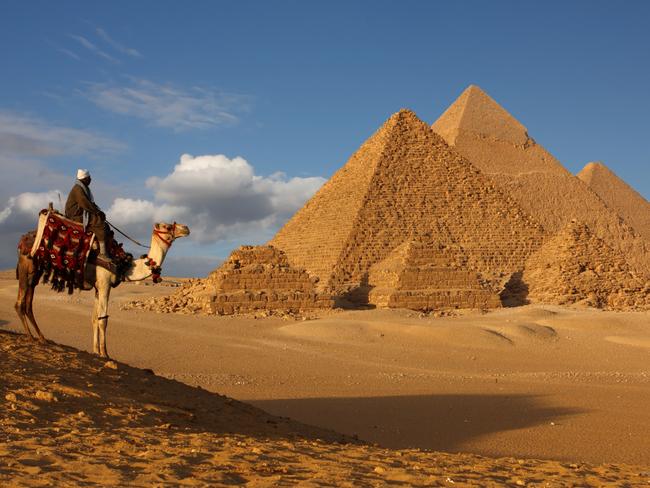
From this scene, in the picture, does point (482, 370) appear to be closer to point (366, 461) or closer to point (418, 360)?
point (418, 360)

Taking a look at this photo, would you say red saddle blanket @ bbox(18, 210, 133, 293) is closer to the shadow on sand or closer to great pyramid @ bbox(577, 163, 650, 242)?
the shadow on sand

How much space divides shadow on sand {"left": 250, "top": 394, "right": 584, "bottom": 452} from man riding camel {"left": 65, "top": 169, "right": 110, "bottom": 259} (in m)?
2.77

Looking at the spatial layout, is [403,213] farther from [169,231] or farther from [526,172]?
[169,231]

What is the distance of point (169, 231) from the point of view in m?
8.55

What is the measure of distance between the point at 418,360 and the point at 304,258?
105ft

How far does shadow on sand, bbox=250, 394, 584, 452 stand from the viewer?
8.26 metres

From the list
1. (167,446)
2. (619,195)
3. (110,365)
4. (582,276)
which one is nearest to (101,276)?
(110,365)

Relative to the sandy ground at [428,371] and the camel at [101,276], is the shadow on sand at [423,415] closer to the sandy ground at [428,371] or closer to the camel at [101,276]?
the sandy ground at [428,371]

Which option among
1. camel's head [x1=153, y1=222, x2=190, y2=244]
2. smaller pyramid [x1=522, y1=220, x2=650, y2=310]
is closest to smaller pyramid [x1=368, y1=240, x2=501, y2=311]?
smaller pyramid [x1=522, y1=220, x2=650, y2=310]

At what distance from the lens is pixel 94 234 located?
7.97 metres

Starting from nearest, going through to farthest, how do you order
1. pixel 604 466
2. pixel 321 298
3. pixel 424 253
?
pixel 604 466 → pixel 321 298 → pixel 424 253

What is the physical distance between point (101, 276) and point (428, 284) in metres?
25.2

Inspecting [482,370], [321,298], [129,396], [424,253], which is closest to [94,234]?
[129,396]

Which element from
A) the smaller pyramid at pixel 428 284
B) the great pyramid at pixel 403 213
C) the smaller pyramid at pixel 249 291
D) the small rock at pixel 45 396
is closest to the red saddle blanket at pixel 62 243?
the small rock at pixel 45 396
